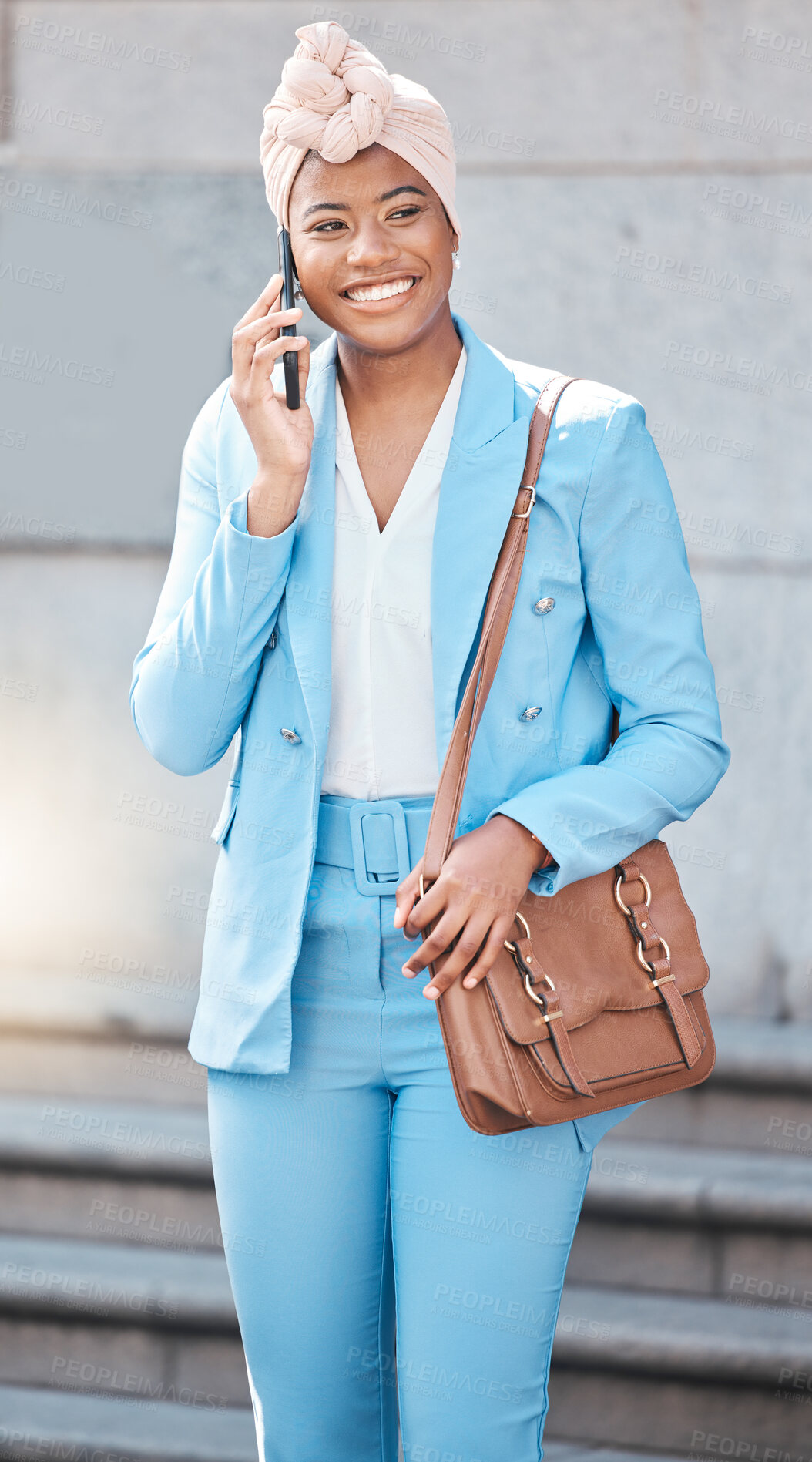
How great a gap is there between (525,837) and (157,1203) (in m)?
2.44

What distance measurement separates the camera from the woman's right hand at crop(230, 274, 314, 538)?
174 cm

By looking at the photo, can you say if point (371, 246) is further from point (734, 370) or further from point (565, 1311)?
point (565, 1311)

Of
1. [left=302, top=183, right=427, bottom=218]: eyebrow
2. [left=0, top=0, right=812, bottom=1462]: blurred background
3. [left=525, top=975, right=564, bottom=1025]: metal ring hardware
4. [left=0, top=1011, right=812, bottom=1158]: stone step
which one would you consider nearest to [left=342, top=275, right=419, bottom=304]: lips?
[left=302, top=183, right=427, bottom=218]: eyebrow

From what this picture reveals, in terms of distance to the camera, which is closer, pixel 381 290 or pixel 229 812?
pixel 381 290

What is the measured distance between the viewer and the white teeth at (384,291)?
1770 mm

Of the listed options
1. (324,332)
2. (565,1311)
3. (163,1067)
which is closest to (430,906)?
(565,1311)

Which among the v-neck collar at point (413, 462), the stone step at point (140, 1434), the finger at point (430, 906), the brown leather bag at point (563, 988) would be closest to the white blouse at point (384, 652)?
the v-neck collar at point (413, 462)

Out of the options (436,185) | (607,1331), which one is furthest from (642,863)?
(607,1331)

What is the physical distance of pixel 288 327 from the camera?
1830 millimetres

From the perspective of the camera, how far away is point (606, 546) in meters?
1.74

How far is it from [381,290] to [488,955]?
868 millimetres

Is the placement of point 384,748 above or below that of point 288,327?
below

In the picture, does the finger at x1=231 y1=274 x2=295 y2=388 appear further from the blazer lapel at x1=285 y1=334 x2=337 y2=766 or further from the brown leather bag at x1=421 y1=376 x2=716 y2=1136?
the brown leather bag at x1=421 y1=376 x2=716 y2=1136

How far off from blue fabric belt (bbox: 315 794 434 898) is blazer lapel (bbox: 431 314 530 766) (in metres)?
0.08
